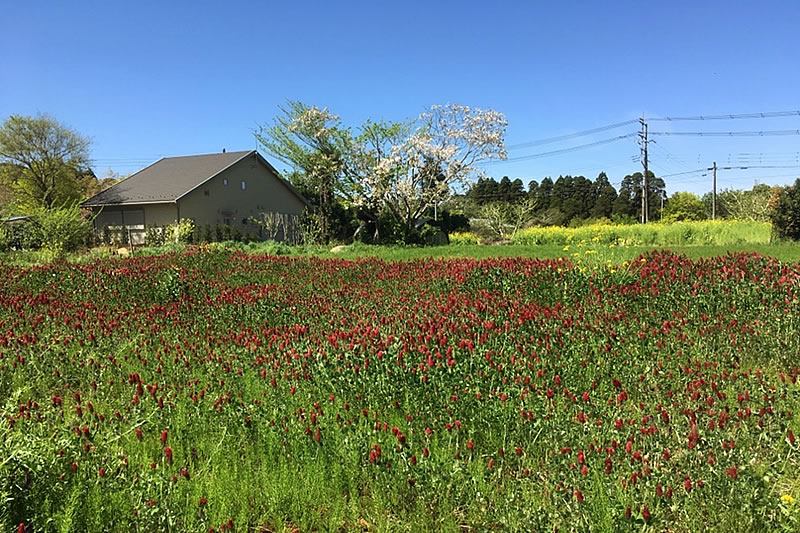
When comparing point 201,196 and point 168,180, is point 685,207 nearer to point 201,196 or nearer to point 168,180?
point 201,196

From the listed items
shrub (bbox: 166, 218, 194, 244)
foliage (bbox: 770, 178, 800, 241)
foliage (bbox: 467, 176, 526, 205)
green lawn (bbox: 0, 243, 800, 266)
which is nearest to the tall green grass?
foliage (bbox: 770, 178, 800, 241)

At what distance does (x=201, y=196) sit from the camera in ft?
93.6

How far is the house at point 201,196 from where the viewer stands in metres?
27.9

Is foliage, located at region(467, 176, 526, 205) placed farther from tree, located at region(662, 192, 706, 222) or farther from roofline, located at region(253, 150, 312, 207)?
roofline, located at region(253, 150, 312, 207)

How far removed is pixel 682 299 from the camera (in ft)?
19.7

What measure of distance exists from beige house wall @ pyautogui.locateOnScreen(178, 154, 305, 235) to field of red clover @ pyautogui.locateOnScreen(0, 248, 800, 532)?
2310 cm

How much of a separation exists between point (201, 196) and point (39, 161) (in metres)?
16.1

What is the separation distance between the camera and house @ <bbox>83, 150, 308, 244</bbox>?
91.6 feet

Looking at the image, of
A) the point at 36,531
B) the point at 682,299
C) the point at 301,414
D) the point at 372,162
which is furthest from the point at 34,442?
the point at 372,162

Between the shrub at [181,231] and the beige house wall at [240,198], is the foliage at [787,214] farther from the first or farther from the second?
the shrub at [181,231]

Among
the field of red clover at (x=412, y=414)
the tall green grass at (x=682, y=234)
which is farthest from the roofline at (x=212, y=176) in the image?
the field of red clover at (x=412, y=414)

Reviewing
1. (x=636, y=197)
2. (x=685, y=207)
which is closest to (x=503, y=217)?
(x=685, y=207)

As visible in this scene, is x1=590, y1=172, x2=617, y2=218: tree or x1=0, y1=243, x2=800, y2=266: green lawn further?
x1=590, y1=172, x2=617, y2=218: tree

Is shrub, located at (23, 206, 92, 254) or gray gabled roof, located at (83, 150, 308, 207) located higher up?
gray gabled roof, located at (83, 150, 308, 207)
